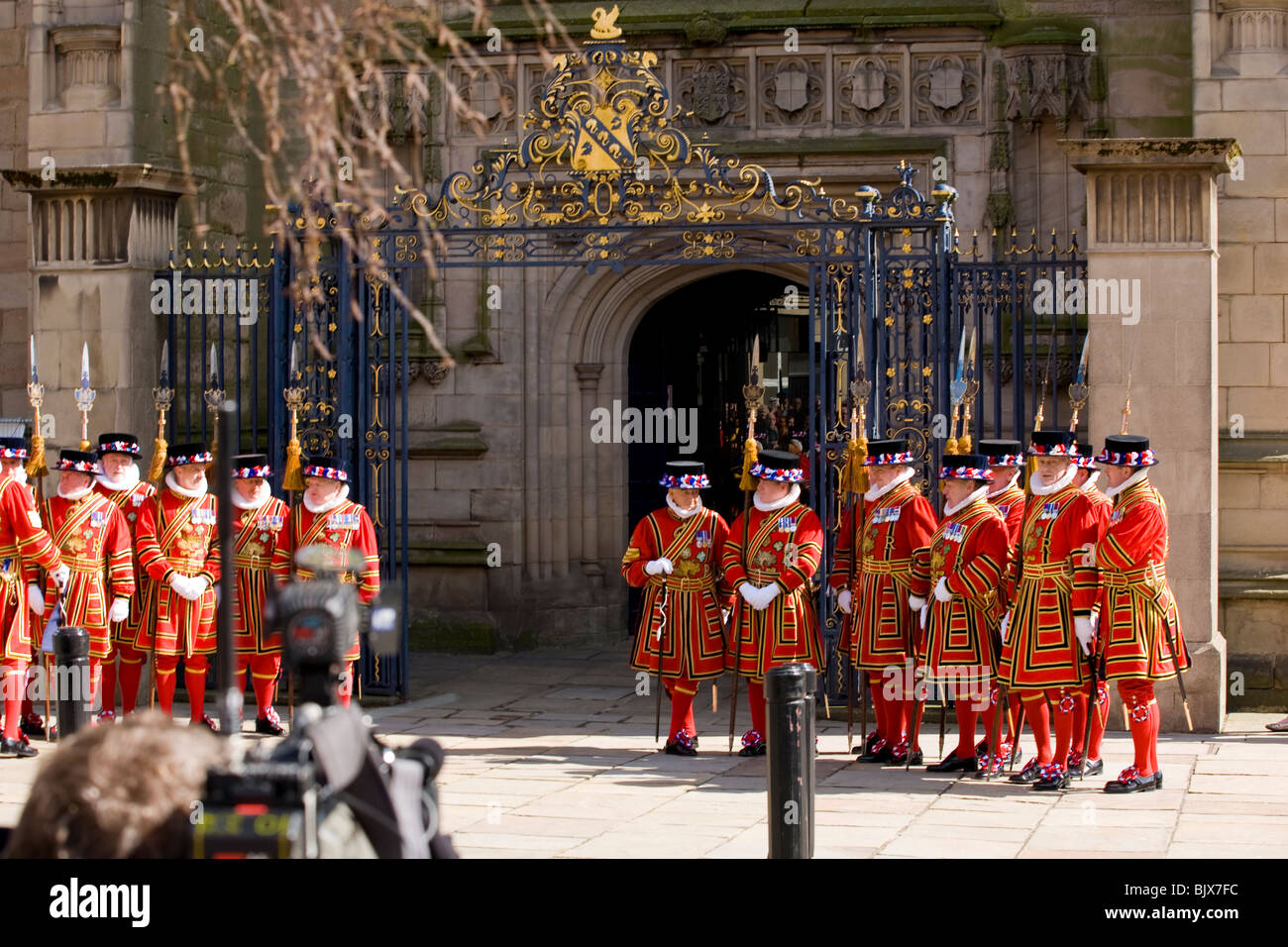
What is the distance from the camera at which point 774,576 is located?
393 inches

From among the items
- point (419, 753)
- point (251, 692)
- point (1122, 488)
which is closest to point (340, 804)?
point (419, 753)

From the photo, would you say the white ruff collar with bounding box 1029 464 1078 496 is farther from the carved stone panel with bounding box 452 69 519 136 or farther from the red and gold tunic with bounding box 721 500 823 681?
the carved stone panel with bounding box 452 69 519 136

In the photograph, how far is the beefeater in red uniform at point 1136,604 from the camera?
29.0 feet

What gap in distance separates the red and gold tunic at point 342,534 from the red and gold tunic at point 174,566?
464 millimetres

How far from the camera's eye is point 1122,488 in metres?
8.90

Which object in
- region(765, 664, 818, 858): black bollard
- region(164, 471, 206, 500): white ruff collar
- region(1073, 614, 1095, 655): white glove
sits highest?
region(164, 471, 206, 500): white ruff collar

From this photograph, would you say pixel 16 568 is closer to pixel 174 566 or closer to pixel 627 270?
pixel 174 566

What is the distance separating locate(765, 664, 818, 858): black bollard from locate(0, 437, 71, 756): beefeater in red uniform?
4.87m

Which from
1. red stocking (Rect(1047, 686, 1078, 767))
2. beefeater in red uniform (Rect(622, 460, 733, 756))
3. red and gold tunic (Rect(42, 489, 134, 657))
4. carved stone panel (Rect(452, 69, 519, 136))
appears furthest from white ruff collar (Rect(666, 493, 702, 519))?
carved stone panel (Rect(452, 69, 519, 136))

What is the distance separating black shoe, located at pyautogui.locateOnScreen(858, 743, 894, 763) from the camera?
9875 millimetres

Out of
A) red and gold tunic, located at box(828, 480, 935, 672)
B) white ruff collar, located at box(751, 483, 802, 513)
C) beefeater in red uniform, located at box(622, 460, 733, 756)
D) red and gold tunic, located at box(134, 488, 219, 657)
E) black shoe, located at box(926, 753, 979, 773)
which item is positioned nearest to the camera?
black shoe, located at box(926, 753, 979, 773)

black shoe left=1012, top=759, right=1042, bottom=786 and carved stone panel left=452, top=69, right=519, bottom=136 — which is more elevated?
carved stone panel left=452, top=69, right=519, bottom=136

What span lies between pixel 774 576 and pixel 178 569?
3.27 m
